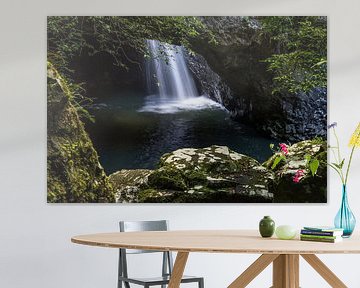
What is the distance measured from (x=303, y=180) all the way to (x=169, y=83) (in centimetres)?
130

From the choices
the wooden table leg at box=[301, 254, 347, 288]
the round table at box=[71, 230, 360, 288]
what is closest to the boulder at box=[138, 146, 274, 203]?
the round table at box=[71, 230, 360, 288]

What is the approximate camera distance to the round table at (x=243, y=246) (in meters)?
3.57

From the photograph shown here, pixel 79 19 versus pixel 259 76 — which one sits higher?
pixel 79 19

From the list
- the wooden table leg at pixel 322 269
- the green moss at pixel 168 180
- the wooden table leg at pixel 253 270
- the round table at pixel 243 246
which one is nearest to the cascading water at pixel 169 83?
the green moss at pixel 168 180

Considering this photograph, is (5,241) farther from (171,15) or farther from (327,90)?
(327,90)

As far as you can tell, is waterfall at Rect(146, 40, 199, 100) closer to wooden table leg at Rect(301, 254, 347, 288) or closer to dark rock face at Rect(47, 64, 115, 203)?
dark rock face at Rect(47, 64, 115, 203)

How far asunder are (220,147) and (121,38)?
1.17 m

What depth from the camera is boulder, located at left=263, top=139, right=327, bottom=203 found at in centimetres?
623

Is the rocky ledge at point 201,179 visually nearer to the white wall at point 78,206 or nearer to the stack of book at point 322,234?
the white wall at point 78,206

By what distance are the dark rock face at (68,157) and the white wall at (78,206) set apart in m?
0.07

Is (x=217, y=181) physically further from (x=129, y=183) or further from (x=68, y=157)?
(x=68, y=157)

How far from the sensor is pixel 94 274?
20.3 feet

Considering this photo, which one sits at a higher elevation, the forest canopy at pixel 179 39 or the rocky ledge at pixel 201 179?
the forest canopy at pixel 179 39

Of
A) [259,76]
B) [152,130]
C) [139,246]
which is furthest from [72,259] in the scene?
[139,246]
